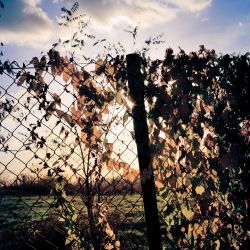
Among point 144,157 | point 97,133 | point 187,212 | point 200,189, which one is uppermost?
point 97,133

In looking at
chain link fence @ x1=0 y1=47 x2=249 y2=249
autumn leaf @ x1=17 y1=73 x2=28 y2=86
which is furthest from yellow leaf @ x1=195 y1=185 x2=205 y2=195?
autumn leaf @ x1=17 y1=73 x2=28 y2=86

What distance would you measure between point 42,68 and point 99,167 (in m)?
1.08

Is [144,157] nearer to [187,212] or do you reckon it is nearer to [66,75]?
[66,75]

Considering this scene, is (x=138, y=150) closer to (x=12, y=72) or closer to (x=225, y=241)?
(x=12, y=72)

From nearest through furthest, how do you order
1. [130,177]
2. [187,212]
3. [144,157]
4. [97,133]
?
[144,157], [130,177], [97,133], [187,212]

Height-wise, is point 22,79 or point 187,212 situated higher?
point 22,79

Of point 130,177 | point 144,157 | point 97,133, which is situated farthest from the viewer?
point 97,133

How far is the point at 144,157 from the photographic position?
1.92m

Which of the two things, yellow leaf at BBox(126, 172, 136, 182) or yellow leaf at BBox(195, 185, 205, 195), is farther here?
yellow leaf at BBox(195, 185, 205, 195)

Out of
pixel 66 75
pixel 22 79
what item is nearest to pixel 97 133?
pixel 66 75

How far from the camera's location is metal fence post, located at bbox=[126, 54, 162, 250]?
6.26ft

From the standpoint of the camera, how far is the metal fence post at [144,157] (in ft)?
6.26

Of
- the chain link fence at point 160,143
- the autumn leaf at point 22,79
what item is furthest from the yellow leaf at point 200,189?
the autumn leaf at point 22,79

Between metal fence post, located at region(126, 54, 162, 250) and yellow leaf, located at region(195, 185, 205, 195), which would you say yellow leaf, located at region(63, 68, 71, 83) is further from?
yellow leaf, located at region(195, 185, 205, 195)
